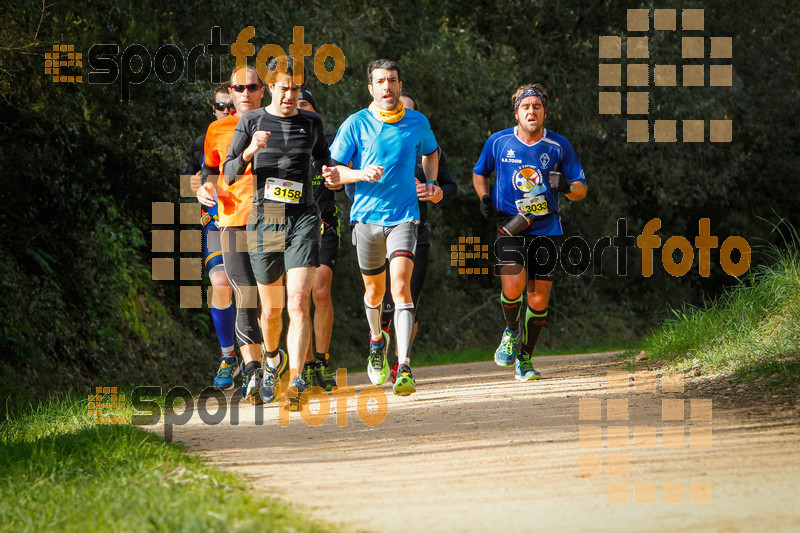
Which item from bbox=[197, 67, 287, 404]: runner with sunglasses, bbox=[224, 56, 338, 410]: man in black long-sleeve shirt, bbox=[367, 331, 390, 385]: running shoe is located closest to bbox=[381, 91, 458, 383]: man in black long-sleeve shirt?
bbox=[367, 331, 390, 385]: running shoe

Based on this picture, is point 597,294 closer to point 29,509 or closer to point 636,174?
point 636,174

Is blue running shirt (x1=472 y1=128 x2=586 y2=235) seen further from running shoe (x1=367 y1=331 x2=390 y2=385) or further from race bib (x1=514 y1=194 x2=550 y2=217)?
running shoe (x1=367 y1=331 x2=390 y2=385)

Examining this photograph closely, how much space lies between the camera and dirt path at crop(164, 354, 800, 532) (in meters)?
3.76

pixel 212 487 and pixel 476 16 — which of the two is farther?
pixel 476 16

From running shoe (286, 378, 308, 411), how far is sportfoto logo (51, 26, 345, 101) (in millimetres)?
4030

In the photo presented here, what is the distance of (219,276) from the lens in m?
8.55

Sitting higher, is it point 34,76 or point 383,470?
point 34,76

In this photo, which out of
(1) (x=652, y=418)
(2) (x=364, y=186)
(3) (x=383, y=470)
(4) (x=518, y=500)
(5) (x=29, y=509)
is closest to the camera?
(4) (x=518, y=500)

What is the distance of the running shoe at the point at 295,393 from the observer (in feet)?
22.7

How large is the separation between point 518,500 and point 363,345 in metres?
15.2

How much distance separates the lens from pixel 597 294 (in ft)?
80.1

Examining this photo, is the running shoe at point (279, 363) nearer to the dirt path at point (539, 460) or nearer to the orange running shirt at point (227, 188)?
the dirt path at point (539, 460)

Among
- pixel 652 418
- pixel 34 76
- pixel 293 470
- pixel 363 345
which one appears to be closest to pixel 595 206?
pixel 363 345

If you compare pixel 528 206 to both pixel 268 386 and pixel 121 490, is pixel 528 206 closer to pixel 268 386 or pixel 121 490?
pixel 268 386
